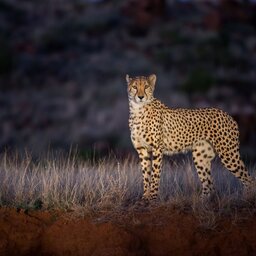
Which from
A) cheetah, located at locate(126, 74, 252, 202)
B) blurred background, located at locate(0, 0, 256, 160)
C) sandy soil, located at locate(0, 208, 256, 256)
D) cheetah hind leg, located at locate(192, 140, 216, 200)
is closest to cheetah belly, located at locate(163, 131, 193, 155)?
cheetah, located at locate(126, 74, 252, 202)

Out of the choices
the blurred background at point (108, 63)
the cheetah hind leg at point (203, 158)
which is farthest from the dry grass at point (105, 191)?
the blurred background at point (108, 63)

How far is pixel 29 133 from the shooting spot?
68.4ft

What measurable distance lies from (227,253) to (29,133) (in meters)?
14.6

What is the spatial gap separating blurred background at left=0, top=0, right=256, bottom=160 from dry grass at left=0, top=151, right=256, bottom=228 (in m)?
9.15

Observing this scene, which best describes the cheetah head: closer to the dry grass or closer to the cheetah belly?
the cheetah belly

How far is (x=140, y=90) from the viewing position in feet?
25.8

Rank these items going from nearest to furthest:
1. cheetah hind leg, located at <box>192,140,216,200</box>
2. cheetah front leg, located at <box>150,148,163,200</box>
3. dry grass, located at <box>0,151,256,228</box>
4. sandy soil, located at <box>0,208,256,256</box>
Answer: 1. sandy soil, located at <box>0,208,256,256</box>
2. dry grass, located at <box>0,151,256,228</box>
3. cheetah front leg, located at <box>150,148,163,200</box>
4. cheetah hind leg, located at <box>192,140,216,200</box>

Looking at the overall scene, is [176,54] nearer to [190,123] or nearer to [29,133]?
[29,133]

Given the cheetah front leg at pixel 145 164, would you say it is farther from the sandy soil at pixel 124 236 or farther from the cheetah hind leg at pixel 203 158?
the sandy soil at pixel 124 236

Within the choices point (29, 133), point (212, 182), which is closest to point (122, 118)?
point (29, 133)

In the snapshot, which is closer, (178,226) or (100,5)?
(178,226)

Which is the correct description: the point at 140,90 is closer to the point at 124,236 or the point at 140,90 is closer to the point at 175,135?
the point at 175,135

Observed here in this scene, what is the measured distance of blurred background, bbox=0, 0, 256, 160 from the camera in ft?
68.1

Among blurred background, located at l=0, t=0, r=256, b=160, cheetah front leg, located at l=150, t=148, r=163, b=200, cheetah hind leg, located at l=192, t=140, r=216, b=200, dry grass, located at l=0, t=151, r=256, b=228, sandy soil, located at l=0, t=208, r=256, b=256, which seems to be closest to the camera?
sandy soil, located at l=0, t=208, r=256, b=256
